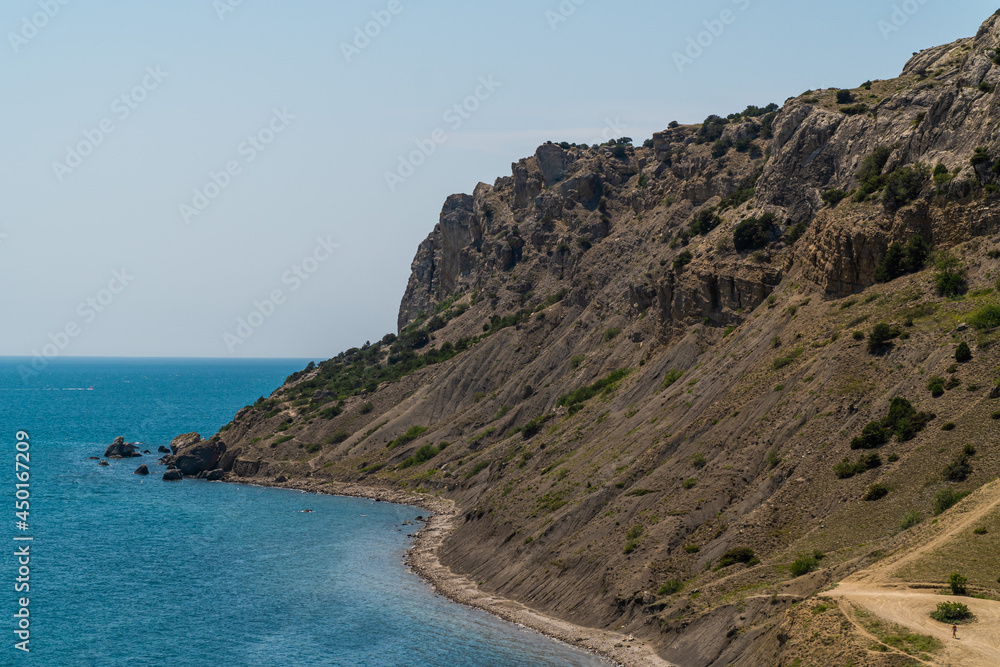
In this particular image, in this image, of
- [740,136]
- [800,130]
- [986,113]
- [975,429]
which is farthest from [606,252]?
[975,429]

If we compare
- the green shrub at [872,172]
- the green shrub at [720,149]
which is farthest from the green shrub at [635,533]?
the green shrub at [720,149]

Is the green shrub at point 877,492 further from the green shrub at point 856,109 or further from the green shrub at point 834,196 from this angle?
the green shrub at point 856,109

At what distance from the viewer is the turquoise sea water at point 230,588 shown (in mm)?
54062

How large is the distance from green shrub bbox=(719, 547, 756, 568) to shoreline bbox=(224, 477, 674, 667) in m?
7.21

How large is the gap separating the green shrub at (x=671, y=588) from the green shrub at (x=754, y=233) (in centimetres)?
4339

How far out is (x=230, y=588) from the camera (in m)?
69.4

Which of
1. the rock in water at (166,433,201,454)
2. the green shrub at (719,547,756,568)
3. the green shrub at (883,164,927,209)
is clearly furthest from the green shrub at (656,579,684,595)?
the rock in water at (166,433,201,454)

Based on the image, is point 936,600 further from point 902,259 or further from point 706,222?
point 706,222

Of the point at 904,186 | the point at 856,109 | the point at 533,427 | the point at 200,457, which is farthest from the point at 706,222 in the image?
the point at 200,457

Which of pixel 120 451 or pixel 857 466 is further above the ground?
pixel 857 466

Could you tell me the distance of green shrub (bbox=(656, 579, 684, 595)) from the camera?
177ft

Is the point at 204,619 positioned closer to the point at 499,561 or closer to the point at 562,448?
the point at 499,561

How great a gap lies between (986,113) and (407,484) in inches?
2964

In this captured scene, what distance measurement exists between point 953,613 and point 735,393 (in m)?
32.6
